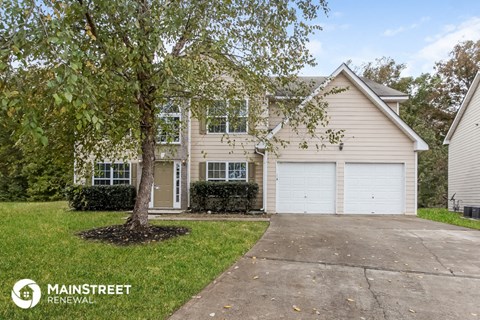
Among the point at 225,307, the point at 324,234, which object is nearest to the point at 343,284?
the point at 225,307

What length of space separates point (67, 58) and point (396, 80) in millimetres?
29086

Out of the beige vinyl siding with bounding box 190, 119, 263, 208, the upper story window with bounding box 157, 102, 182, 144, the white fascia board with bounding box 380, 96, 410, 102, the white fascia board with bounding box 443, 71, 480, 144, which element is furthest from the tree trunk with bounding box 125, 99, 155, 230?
the white fascia board with bounding box 443, 71, 480, 144

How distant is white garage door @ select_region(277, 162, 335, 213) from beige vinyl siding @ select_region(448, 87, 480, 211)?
292 inches

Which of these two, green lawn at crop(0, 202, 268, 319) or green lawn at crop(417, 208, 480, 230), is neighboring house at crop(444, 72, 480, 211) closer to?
green lawn at crop(417, 208, 480, 230)

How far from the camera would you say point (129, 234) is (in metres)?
7.64

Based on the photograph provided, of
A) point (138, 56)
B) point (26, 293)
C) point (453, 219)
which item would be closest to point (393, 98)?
point (453, 219)

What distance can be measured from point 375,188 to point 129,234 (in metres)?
9.78

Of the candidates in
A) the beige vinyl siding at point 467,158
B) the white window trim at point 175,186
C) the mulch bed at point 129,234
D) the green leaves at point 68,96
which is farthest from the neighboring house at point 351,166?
the green leaves at point 68,96

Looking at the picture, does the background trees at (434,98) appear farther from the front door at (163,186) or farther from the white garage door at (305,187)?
the front door at (163,186)

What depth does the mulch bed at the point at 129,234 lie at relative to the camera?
23.8 feet

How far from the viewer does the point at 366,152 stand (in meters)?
13.3

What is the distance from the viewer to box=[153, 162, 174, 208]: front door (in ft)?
46.1

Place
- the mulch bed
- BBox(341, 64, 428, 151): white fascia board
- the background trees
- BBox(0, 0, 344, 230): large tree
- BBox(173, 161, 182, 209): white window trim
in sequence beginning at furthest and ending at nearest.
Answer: the background trees < BBox(173, 161, 182, 209): white window trim < BBox(341, 64, 428, 151): white fascia board < the mulch bed < BBox(0, 0, 344, 230): large tree

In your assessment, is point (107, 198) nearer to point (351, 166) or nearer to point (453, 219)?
point (351, 166)
